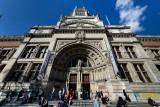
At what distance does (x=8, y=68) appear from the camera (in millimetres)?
11727

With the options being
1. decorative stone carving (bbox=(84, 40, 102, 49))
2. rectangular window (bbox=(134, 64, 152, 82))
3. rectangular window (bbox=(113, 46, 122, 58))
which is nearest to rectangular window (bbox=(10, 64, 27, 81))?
decorative stone carving (bbox=(84, 40, 102, 49))

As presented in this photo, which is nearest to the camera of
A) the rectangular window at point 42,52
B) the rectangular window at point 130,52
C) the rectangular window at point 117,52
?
the rectangular window at point 130,52

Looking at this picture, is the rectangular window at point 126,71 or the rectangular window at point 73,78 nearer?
the rectangular window at point 126,71

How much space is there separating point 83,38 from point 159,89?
15.0 meters

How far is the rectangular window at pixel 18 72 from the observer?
1164 cm

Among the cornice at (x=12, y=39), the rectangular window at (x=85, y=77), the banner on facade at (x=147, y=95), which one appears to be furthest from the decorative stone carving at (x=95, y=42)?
the cornice at (x=12, y=39)

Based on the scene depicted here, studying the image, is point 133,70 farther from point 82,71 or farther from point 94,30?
point 94,30

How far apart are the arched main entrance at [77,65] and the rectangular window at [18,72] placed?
617 centimetres

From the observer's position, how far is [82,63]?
15.0 meters

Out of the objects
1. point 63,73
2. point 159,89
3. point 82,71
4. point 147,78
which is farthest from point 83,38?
point 159,89

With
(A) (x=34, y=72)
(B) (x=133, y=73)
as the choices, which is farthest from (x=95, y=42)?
(A) (x=34, y=72)

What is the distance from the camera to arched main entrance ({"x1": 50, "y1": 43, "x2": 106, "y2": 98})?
41.5 feet

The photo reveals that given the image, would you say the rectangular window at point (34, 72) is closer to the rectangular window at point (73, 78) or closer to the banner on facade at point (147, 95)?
the rectangular window at point (73, 78)

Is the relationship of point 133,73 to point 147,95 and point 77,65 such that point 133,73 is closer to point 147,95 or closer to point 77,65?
point 147,95
